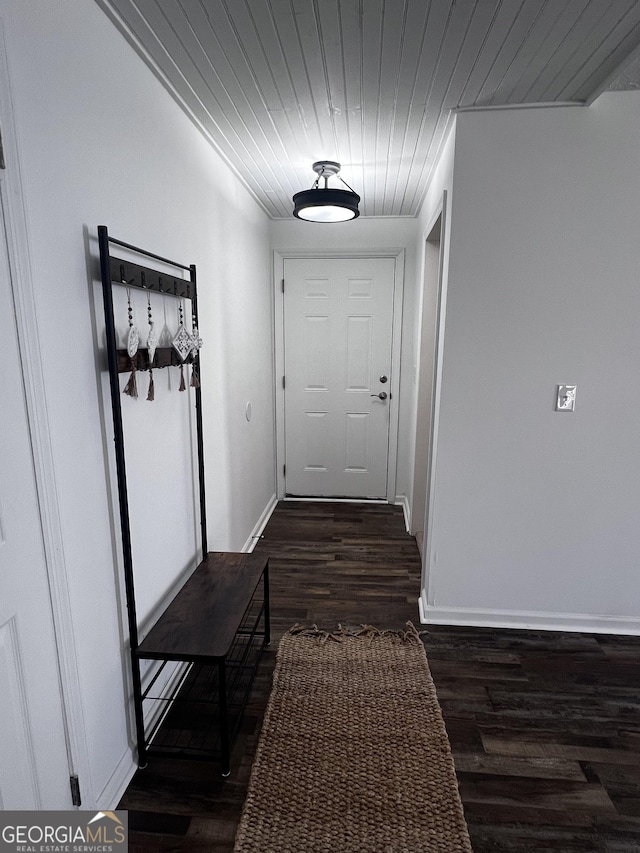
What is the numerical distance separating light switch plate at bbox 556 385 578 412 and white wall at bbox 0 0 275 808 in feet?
5.50

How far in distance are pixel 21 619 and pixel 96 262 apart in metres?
0.94

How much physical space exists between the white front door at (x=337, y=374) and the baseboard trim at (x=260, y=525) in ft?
0.82

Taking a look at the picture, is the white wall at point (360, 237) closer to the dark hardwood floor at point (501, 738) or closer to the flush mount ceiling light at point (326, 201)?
the flush mount ceiling light at point (326, 201)

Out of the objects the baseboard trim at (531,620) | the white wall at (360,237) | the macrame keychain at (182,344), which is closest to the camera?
the macrame keychain at (182,344)

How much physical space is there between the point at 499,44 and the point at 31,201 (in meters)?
1.50

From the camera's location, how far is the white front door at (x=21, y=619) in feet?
3.32

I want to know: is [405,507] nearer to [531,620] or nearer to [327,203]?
[531,620]

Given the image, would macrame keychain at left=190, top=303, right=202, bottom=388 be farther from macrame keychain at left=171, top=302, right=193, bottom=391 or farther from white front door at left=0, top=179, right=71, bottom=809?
white front door at left=0, top=179, right=71, bottom=809

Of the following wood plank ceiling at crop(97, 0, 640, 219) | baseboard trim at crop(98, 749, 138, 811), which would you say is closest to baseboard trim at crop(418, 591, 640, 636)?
baseboard trim at crop(98, 749, 138, 811)

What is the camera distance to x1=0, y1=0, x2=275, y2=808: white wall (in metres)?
1.10

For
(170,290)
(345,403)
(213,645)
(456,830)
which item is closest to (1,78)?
(170,290)

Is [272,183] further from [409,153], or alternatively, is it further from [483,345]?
[483,345]

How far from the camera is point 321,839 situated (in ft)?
4.41

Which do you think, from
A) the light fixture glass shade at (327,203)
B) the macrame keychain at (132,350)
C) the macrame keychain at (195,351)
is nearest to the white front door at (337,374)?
the light fixture glass shade at (327,203)
